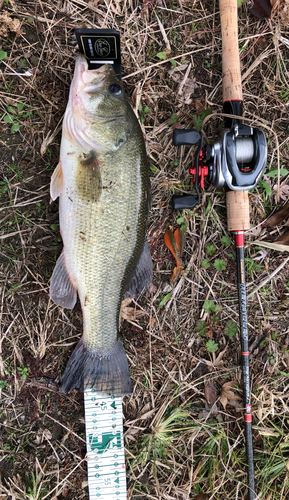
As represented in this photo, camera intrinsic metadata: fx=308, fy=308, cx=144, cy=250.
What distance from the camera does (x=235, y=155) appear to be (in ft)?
7.76

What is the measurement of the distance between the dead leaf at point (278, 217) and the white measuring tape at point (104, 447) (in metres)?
2.10

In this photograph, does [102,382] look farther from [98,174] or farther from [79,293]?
[98,174]

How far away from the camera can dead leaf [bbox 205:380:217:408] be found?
A: 9.22 feet

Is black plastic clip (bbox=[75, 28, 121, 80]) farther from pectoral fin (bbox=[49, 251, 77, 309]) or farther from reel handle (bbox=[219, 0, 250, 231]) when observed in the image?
pectoral fin (bbox=[49, 251, 77, 309])

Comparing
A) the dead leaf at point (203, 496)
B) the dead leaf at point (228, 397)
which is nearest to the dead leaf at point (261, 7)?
the dead leaf at point (228, 397)

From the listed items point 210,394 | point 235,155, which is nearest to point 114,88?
point 235,155

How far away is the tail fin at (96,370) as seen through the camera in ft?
7.70

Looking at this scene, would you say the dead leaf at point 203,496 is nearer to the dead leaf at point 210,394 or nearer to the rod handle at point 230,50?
the dead leaf at point 210,394

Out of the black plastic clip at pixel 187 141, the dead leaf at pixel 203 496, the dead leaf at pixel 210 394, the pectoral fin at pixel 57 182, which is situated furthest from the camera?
the dead leaf at pixel 210 394

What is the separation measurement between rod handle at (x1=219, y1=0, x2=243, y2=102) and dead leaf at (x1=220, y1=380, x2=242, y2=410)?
8.13ft

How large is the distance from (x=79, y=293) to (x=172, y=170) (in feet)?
4.50

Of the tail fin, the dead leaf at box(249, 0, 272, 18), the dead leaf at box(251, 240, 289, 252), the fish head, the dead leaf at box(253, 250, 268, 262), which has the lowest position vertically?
the tail fin

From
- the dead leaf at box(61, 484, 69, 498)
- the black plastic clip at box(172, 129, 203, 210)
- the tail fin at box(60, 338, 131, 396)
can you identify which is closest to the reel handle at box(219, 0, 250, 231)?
the black plastic clip at box(172, 129, 203, 210)

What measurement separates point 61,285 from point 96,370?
705 mm
